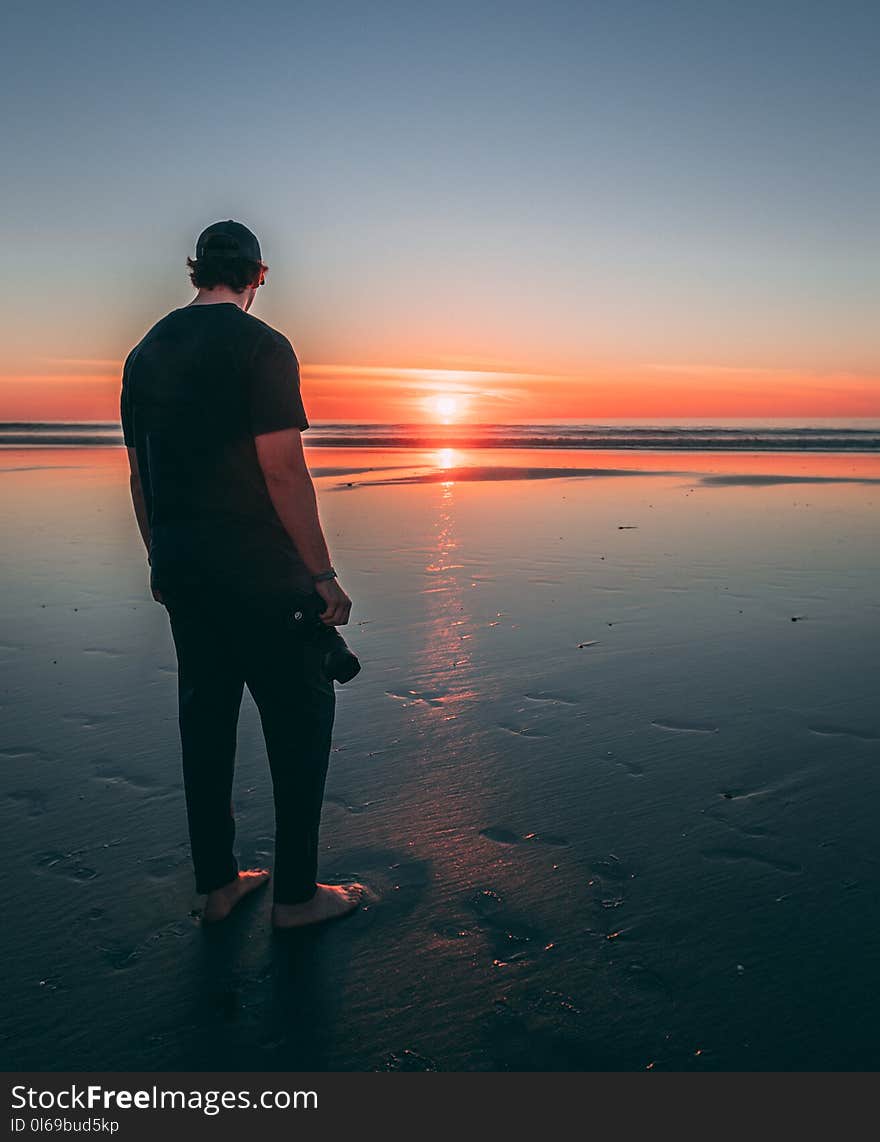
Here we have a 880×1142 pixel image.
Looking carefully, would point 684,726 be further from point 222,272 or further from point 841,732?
point 222,272

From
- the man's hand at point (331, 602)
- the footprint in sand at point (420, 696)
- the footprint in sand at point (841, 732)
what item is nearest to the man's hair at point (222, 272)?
Result: the man's hand at point (331, 602)

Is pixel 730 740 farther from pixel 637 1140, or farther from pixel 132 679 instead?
pixel 132 679

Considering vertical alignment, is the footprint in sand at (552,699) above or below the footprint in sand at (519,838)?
above

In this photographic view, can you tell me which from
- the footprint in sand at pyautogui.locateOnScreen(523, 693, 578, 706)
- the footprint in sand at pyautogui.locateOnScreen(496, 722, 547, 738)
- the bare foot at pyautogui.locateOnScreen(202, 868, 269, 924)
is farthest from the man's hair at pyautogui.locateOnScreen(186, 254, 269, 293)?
the footprint in sand at pyautogui.locateOnScreen(523, 693, 578, 706)

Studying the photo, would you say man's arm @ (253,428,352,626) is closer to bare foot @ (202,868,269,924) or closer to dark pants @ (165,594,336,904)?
dark pants @ (165,594,336,904)

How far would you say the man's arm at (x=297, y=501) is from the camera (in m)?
2.40

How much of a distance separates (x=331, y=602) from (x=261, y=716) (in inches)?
16.8

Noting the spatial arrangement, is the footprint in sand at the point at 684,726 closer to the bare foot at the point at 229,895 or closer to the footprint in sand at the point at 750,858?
the footprint in sand at the point at 750,858

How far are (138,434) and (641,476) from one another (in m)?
15.4

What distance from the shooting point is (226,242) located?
2.52 m

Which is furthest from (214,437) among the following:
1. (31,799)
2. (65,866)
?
(31,799)

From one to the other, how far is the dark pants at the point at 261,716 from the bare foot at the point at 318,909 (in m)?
0.03

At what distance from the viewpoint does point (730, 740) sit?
12.7 ft

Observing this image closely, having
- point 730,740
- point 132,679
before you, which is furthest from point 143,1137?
point 132,679
